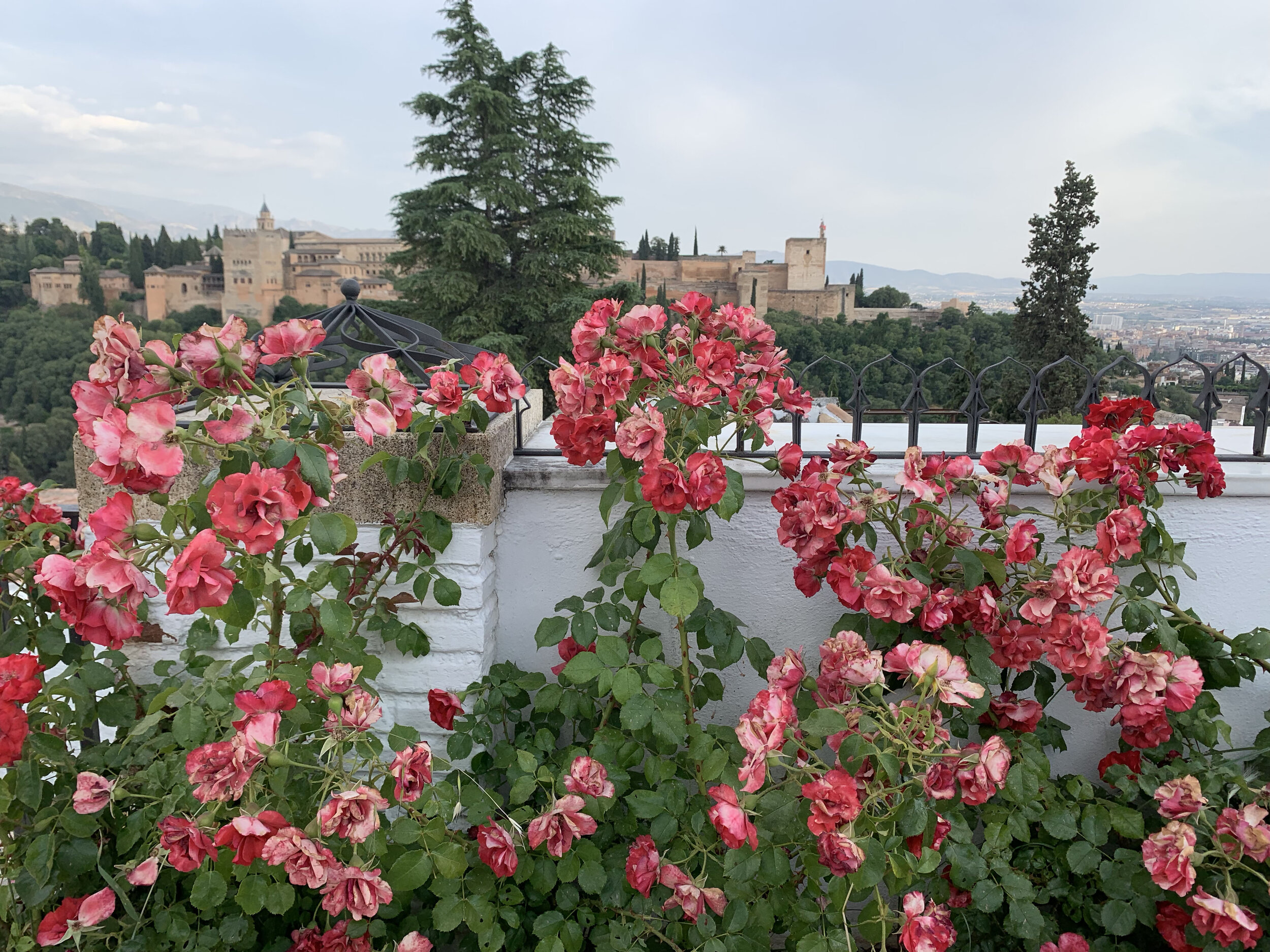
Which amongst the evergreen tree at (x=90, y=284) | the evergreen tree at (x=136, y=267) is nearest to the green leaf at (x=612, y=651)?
the evergreen tree at (x=90, y=284)

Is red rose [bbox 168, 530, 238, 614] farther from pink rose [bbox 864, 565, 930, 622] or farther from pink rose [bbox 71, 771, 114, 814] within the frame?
pink rose [bbox 864, 565, 930, 622]

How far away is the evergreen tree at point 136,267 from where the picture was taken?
4791 centimetres

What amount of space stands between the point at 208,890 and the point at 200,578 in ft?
1.85

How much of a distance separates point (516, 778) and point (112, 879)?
2.06ft

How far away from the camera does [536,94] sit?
846 inches

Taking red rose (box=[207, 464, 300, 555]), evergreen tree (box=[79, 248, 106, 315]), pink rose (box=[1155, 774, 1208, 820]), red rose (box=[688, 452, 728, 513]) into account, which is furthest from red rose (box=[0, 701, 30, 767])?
evergreen tree (box=[79, 248, 106, 315])

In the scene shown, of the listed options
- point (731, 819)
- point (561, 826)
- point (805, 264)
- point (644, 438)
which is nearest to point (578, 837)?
point (561, 826)

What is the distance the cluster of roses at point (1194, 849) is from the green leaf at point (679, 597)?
790mm

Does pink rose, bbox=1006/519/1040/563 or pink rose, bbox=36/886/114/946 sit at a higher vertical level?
pink rose, bbox=1006/519/1040/563

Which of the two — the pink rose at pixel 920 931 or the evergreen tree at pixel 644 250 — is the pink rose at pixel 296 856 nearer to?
the pink rose at pixel 920 931

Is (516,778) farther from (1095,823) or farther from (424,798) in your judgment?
(1095,823)

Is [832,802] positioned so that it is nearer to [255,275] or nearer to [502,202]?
[502,202]

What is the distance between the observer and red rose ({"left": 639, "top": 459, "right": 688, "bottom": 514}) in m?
1.10

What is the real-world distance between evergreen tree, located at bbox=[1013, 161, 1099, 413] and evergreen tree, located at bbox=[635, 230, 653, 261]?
31166 mm
